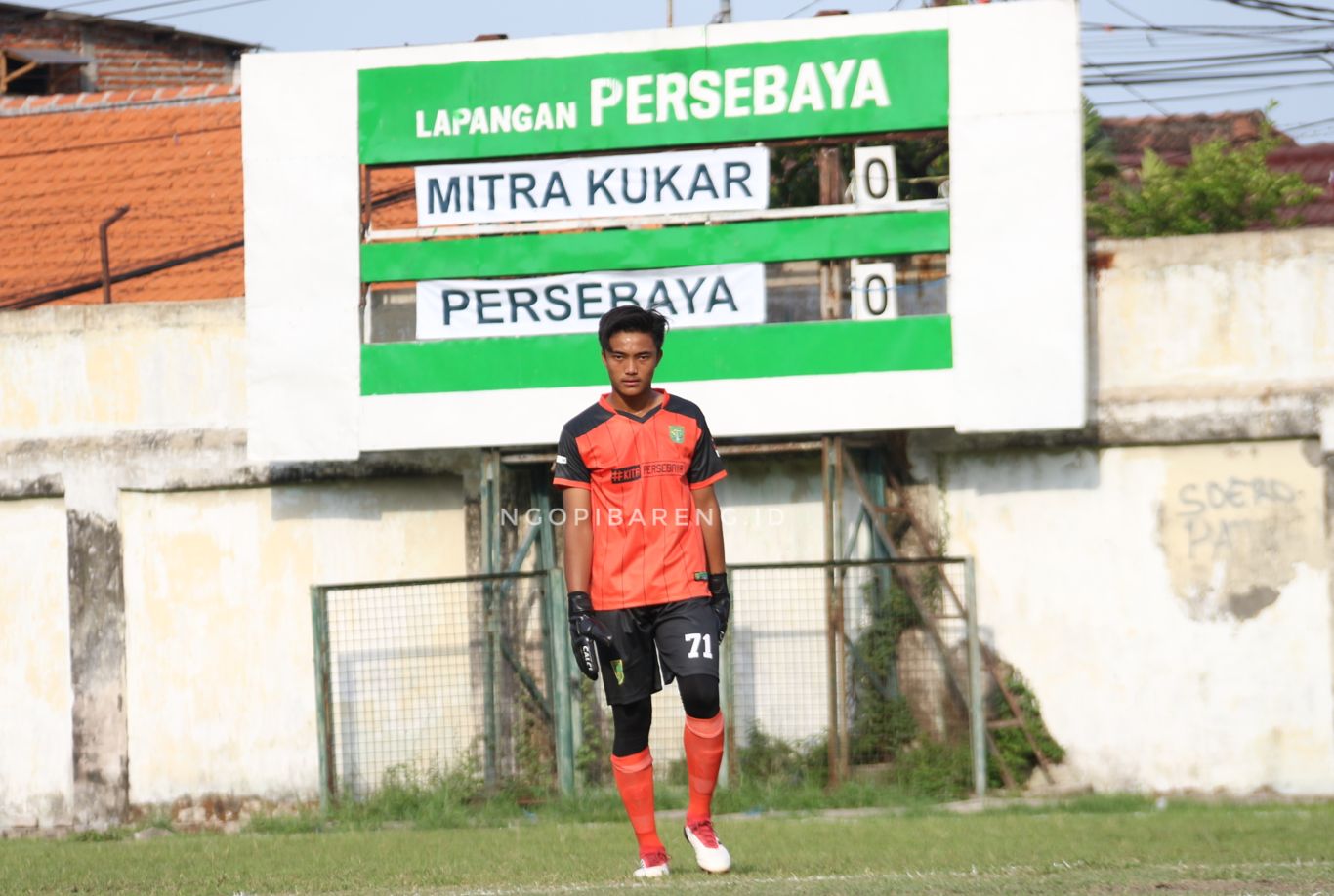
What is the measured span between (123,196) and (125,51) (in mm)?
14005

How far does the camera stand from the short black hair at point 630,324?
7.25m

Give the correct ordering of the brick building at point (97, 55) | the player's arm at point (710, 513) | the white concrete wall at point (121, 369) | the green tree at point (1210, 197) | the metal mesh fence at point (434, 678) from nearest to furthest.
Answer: the player's arm at point (710, 513) → the metal mesh fence at point (434, 678) → the white concrete wall at point (121, 369) → the green tree at point (1210, 197) → the brick building at point (97, 55)

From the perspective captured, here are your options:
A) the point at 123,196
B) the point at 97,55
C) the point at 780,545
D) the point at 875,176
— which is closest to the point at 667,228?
the point at 875,176

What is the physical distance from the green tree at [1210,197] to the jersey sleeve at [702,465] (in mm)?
16524

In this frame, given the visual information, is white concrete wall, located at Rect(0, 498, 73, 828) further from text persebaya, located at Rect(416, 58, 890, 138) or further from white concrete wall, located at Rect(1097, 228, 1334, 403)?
white concrete wall, located at Rect(1097, 228, 1334, 403)

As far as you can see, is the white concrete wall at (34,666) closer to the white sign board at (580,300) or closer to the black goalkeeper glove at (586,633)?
the white sign board at (580,300)

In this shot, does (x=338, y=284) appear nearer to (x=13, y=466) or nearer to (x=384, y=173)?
(x=13, y=466)

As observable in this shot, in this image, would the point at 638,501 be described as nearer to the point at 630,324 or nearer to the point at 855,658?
the point at 630,324

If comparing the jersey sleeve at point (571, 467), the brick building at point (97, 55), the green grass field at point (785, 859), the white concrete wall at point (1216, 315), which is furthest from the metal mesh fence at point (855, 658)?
the brick building at point (97, 55)

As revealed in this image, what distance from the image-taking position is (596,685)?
608 inches

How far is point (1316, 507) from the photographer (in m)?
14.8

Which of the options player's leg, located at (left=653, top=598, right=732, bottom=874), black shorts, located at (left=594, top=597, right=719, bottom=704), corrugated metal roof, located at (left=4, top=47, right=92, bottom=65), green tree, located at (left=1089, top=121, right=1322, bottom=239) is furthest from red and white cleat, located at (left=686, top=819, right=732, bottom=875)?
corrugated metal roof, located at (left=4, top=47, right=92, bottom=65)

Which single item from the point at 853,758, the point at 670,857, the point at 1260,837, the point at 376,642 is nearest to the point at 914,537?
the point at 853,758

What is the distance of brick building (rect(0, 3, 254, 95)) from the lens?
107 ft
